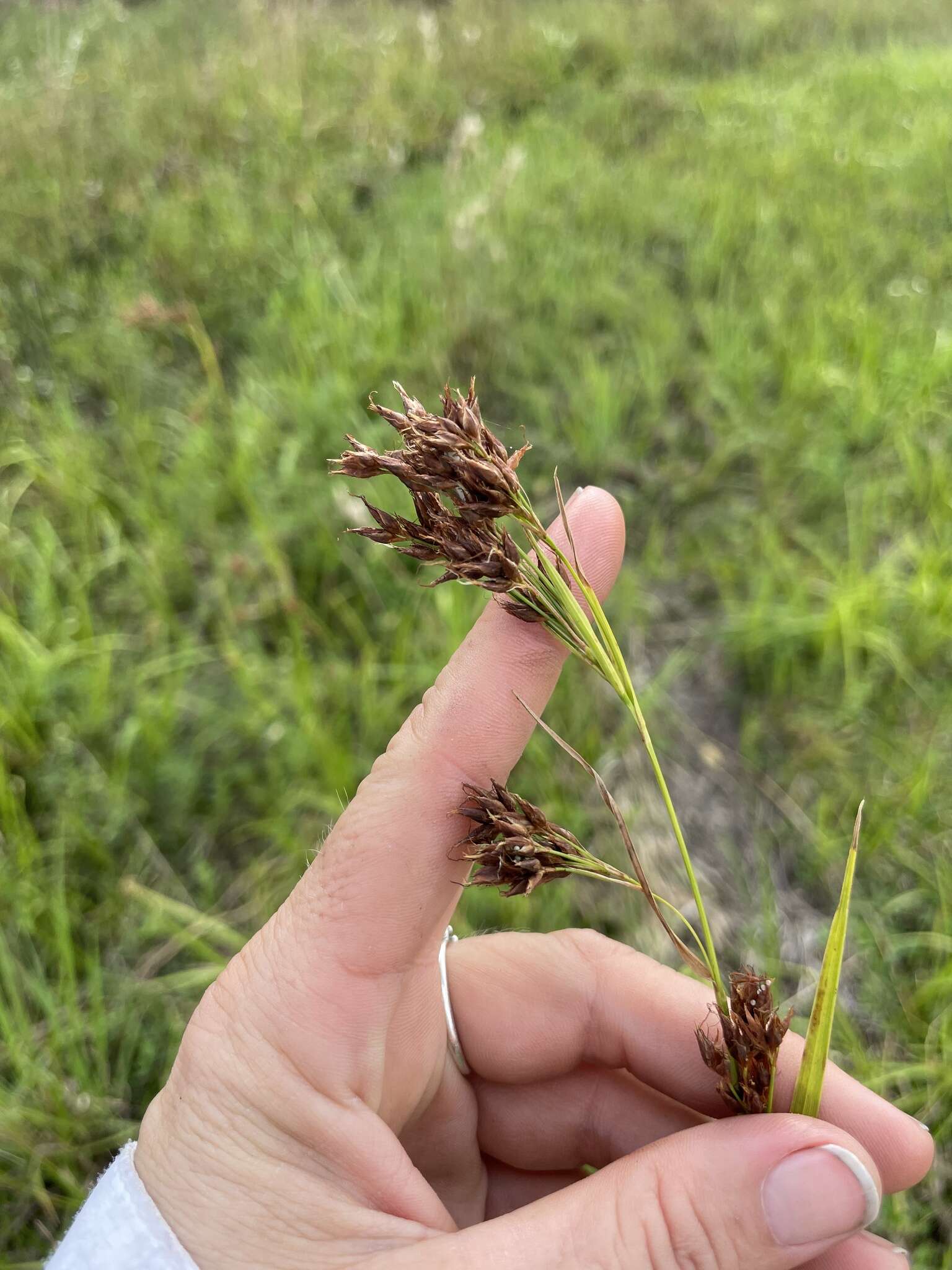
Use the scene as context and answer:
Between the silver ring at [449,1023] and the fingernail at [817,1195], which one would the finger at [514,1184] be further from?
the fingernail at [817,1195]

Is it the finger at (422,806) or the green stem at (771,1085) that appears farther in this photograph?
the finger at (422,806)

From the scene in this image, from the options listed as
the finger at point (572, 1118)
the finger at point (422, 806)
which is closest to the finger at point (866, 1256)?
the finger at point (572, 1118)

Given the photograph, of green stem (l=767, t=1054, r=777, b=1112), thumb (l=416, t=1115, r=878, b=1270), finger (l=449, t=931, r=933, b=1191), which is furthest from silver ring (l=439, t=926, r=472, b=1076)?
green stem (l=767, t=1054, r=777, b=1112)

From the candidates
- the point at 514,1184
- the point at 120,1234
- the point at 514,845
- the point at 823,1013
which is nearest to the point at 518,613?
the point at 514,845

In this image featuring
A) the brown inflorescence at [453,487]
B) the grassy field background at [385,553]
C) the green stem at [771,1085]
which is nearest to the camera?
the brown inflorescence at [453,487]

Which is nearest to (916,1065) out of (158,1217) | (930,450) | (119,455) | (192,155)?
(158,1217)

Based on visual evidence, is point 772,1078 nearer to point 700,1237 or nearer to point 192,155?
point 700,1237
